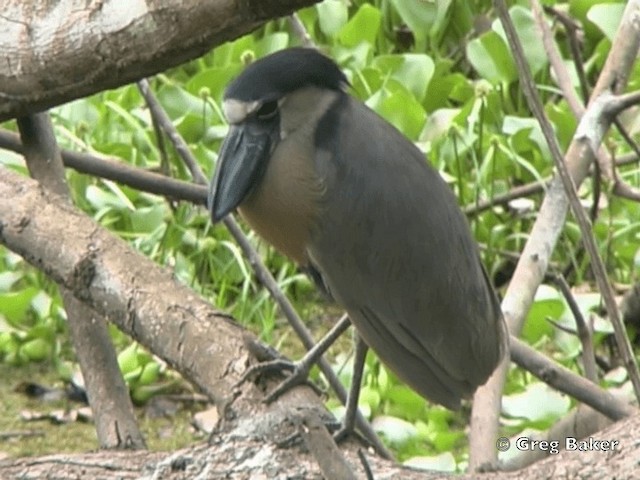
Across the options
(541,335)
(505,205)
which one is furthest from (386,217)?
(505,205)

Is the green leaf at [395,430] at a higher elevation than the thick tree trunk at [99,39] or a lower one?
lower

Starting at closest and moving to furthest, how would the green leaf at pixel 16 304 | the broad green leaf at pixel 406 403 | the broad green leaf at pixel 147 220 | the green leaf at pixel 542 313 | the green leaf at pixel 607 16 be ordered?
the broad green leaf at pixel 406 403 → the green leaf at pixel 542 313 → the green leaf at pixel 16 304 → the broad green leaf at pixel 147 220 → the green leaf at pixel 607 16

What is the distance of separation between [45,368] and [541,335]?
109 centimetres

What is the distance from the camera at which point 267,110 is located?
7.37 ft

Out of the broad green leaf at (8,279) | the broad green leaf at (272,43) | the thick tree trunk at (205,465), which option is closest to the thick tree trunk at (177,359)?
the thick tree trunk at (205,465)

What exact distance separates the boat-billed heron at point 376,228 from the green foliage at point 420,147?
1.59 feet

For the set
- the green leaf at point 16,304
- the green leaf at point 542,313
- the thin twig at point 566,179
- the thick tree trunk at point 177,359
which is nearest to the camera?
the thin twig at point 566,179

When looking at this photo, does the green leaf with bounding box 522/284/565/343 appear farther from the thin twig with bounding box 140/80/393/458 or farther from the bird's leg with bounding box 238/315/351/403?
the bird's leg with bounding box 238/315/351/403

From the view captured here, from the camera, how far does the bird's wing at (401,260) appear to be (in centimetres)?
232

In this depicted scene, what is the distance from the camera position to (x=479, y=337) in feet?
7.60

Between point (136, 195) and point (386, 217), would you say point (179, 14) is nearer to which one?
point (386, 217)

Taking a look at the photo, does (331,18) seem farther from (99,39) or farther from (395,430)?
(99,39)

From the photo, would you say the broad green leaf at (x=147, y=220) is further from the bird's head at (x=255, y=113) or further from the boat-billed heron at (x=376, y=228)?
the bird's head at (x=255, y=113)

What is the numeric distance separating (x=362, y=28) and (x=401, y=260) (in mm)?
1722
